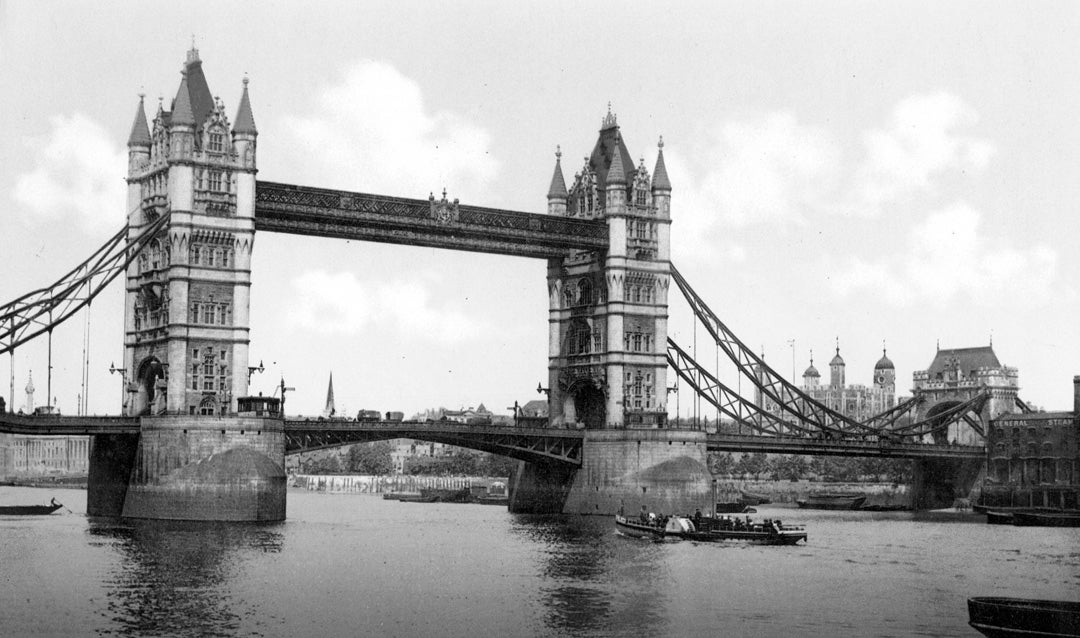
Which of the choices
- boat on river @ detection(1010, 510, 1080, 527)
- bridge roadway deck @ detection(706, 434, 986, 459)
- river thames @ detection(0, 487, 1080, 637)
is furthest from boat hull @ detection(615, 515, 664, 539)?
boat on river @ detection(1010, 510, 1080, 527)

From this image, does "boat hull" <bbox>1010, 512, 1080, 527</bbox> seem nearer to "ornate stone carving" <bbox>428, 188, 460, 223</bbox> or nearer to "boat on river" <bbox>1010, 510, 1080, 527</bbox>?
"boat on river" <bbox>1010, 510, 1080, 527</bbox>

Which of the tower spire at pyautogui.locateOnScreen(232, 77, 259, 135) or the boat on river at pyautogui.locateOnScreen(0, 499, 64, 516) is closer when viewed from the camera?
the tower spire at pyautogui.locateOnScreen(232, 77, 259, 135)

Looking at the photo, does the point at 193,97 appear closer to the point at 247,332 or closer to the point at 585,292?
the point at 247,332

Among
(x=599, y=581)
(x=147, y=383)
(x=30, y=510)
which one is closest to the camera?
(x=599, y=581)

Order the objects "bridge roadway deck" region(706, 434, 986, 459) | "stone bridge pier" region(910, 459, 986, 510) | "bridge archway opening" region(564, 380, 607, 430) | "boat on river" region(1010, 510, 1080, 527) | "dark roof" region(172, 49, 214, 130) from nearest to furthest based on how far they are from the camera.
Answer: "dark roof" region(172, 49, 214, 130) < "boat on river" region(1010, 510, 1080, 527) < "bridge roadway deck" region(706, 434, 986, 459) < "bridge archway opening" region(564, 380, 607, 430) < "stone bridge pier" region(910, 459, 986, 510)

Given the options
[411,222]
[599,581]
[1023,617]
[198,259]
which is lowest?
[599,581]

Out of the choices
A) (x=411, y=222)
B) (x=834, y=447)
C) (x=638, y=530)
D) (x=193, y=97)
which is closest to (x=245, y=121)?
(x=193, y=97)

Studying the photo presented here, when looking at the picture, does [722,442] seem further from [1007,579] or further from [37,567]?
[37,567]
